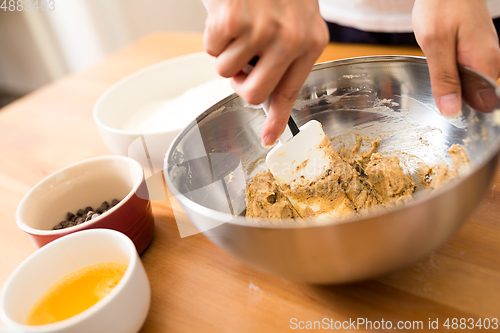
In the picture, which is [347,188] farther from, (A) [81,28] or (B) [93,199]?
(A) [81,28]

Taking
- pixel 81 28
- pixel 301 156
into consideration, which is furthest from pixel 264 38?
pixel 81 28

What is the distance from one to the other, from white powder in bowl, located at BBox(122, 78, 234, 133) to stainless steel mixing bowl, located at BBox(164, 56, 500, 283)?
183 millimetres

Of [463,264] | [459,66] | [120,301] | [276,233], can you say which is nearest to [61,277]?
[120,301]

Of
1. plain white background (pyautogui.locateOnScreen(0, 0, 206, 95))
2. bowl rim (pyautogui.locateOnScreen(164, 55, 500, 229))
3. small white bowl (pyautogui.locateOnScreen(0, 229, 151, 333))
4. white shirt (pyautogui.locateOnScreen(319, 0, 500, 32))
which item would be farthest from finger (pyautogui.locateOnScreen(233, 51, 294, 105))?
plain white background (pyautogui.locateOnScreen(0, 0, 206, 95))

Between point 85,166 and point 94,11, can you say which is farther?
point 94,11

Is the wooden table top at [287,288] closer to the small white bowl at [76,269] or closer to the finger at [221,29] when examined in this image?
the small white bowl at [76,269]

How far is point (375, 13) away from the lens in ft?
3.84

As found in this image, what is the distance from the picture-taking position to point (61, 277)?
0.62 meters

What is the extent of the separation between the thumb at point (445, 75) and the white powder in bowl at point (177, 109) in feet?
1.69

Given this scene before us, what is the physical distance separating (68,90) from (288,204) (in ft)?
3.81

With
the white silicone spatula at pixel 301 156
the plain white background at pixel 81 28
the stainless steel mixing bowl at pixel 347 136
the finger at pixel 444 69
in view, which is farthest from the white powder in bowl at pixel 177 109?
the plain white background at pixel 81 28

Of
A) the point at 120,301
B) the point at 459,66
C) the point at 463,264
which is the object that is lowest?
the point at 463,264

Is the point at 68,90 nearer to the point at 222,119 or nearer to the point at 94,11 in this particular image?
the point at 222,119

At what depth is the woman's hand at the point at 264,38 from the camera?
480mm
